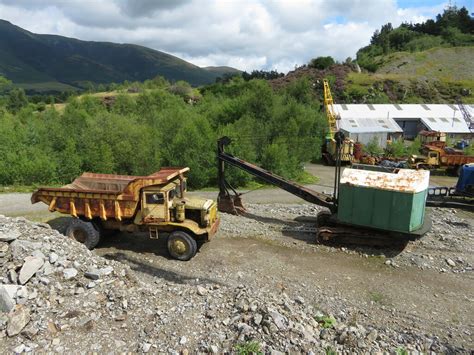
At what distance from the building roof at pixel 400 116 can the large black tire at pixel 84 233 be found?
32521 mm

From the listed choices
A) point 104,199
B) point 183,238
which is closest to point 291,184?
point 183,238

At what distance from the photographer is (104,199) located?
11.4 m

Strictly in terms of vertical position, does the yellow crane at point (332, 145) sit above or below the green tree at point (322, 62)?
below

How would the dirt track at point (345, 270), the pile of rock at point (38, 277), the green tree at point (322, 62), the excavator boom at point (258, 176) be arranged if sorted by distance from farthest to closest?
the green tree at point (322, 62) → the excavator boom at point (258, 176) → the dirt track at point (345, 270) → the pile of rock at point (38, 277)

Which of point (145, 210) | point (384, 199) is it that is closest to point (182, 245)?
point (145, 210)

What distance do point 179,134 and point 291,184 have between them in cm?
1313

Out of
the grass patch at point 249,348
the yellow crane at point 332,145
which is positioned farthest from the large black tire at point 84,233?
the yellow crane at point 332,145

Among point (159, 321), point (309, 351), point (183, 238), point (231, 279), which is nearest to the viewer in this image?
point (309, 351)

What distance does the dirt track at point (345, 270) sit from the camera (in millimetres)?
8554

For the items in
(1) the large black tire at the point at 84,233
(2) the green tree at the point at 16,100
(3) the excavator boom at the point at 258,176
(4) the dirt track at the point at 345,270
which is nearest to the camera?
(4) the dirt track at the point at 345,270

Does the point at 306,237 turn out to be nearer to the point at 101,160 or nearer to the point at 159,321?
the point at 159,321

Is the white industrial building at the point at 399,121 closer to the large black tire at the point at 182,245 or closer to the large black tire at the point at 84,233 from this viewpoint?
the large black tire at the point at 182,245

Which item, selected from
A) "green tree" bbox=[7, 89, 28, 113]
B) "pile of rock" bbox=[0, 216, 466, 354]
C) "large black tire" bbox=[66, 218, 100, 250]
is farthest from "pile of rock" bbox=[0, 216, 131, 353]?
"green tree" bbox=[7, 89, 28, 113]

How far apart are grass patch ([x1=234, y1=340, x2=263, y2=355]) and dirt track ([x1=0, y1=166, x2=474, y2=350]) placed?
2.96 m
